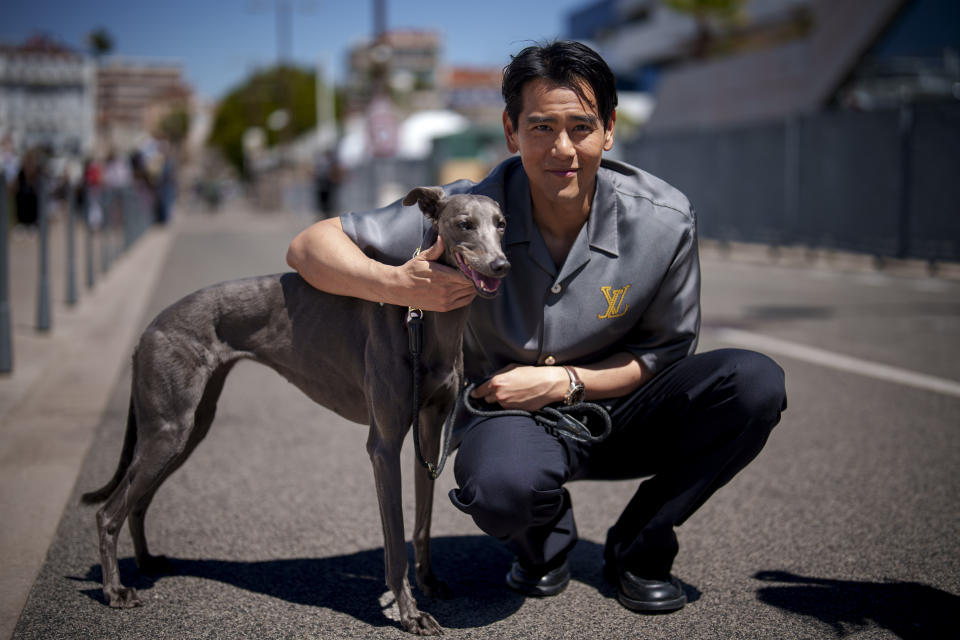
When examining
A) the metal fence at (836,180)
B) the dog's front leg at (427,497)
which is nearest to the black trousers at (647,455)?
the dog's front leg at (427,497)

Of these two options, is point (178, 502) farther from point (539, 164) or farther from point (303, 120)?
point (303, 120)

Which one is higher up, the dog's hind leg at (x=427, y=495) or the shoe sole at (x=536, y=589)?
the dog's hind leg at (x=427, y=495)

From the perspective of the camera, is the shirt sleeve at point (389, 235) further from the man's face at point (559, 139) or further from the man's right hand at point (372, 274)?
the man's face at point (559, 139)

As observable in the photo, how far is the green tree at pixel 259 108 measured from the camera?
102731 mm

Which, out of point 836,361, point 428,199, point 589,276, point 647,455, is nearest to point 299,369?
point 428,199

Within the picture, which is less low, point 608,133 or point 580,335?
point 608,133

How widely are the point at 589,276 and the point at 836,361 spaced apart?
5.11 meters

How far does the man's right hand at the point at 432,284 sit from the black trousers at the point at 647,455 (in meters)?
0.52

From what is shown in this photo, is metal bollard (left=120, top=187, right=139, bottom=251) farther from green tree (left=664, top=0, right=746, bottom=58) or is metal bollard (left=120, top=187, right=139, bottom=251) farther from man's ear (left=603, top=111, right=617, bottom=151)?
green tree (left=664, top=0, right=746, bottom=58)

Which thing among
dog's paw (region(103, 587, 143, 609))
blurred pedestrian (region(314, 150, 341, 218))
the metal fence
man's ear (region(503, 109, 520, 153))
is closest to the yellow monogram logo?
man's ear (region(503, 109, 520, 153))

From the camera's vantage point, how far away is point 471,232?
9.20ft

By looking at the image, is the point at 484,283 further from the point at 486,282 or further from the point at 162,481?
the point at 162,481

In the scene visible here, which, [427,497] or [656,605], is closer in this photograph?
[656,605]

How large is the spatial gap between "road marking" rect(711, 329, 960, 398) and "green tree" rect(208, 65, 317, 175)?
94.3 metres
